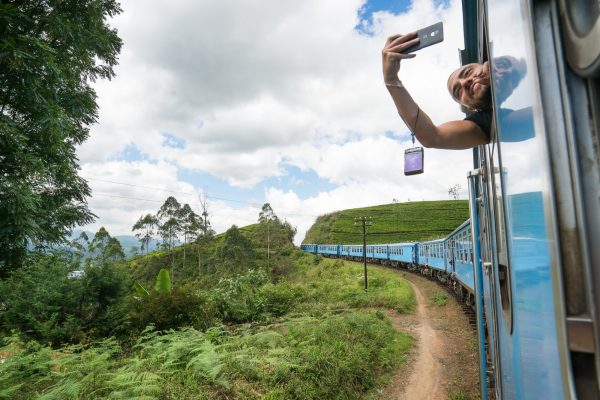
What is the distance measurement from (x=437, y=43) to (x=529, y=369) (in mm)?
1231

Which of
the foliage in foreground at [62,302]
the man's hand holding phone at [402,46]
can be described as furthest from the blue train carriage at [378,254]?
the man's hand holding phone at [402,46]

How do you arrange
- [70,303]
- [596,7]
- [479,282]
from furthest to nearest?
[70,303] → [479,282] → [596,7]

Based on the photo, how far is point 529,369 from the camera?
982mm

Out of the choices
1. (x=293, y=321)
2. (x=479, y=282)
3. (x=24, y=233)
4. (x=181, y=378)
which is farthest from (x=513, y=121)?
(x=24, y=233)

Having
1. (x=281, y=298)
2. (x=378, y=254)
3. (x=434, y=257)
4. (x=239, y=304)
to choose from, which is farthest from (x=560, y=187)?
(x=378, y=254)

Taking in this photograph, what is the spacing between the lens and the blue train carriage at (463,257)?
9.20m

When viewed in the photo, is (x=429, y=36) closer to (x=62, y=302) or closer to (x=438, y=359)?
(x=438, y=359)

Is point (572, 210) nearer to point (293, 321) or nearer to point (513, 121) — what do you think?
point (513, 121)

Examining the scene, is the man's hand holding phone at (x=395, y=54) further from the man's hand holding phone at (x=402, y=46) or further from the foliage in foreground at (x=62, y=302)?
the foliage in foreground at (x=62, y=302)

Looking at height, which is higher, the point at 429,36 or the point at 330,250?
the point at 429,36

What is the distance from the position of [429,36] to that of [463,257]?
34.3 ft

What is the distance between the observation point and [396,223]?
235ft

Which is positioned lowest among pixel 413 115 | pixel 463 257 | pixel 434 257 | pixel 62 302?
pixel 62 302

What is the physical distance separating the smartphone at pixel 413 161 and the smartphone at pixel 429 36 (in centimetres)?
54
